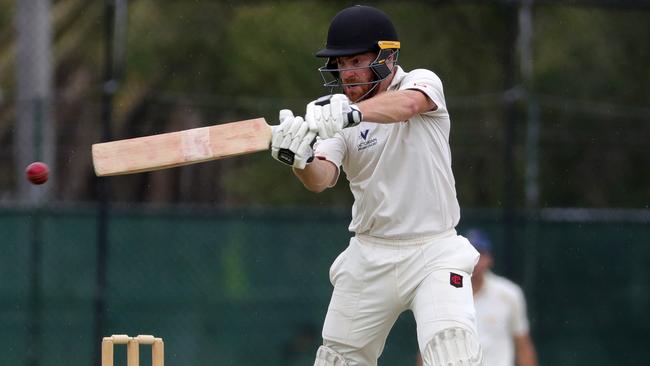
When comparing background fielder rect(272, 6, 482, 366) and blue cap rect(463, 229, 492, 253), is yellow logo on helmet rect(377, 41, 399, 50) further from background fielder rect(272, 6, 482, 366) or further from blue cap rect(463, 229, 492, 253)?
blue cap rect(463, 229, 492, 253)

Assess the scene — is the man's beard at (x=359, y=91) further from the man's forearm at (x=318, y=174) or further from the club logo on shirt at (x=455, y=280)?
the club logo on shirt at (x=455, y=280)

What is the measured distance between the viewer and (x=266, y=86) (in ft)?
52.9

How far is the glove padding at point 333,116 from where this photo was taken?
→ 198 inches

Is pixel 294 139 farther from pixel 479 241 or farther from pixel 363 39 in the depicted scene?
pixel 479 241

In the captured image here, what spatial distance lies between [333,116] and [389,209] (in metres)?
0.72

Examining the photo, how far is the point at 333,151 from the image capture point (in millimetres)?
5734

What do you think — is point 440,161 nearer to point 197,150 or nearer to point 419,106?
point 419,106

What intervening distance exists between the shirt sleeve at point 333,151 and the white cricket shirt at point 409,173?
0.07ft

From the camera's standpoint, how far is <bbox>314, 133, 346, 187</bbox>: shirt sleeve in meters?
5.72

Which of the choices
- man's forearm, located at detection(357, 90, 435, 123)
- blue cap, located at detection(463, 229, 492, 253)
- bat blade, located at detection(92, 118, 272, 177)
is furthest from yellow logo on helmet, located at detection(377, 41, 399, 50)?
blue cap, located at detection(463, 229, 492, 253)

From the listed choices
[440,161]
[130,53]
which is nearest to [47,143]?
[440,161]

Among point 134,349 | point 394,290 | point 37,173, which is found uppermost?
point 37,173

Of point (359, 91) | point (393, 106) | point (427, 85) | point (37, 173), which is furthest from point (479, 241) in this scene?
point (37, 173)

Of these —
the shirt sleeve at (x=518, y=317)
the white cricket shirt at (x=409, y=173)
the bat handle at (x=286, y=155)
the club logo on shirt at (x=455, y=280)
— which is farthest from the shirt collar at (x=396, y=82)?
the shirt sleeve at (x=518, y=317)
